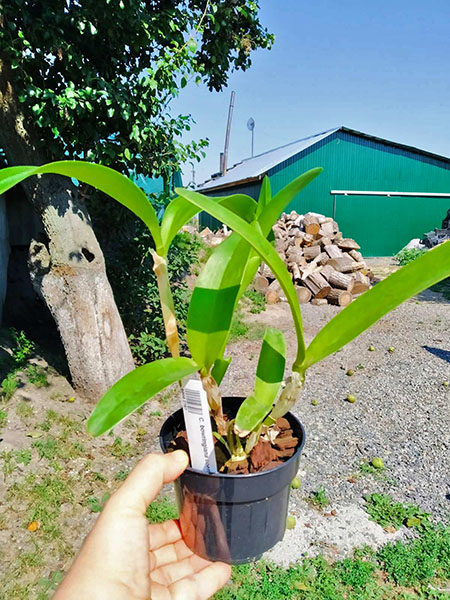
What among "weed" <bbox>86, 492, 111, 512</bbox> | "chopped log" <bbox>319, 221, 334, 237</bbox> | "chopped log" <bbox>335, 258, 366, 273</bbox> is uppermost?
"chopped log" <bbox>319, 221, 334, 237</bbox>

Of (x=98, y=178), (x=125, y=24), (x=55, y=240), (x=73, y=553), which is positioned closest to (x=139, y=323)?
(x=55, y=240)

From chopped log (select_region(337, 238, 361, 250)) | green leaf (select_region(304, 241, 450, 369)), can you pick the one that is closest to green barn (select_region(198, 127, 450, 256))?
chopped log (select_region(337, 238, 361, 250))

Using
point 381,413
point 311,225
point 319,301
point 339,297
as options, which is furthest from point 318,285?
point 381,413

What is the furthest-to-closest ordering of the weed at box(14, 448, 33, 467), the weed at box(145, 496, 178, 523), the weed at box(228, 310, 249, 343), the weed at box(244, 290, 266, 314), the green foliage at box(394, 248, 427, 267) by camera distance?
the green foliage at box(394, 248, 427, 267) < the weed at box(244, 290, 266, 314) < the weed at box(228, 310, 249, 343) < the weed at box(14, 448, 33, 467) < the weed at box(145, 496, 178, 523)

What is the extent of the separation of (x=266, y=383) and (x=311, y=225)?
28.2ft

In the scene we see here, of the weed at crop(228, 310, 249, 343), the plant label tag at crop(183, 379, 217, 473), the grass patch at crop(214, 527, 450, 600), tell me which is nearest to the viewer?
the plant label tag at crop(183, 379, 217, 473)

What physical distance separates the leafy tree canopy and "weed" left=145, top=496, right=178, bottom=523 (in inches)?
97.7

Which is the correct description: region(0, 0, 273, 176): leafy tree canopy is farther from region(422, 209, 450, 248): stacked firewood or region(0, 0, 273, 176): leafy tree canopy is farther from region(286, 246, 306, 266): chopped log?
region(422, 209, 450, 248): stacked firewood

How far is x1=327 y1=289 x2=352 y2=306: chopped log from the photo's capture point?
7.45 m

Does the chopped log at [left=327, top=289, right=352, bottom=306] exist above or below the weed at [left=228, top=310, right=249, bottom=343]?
above

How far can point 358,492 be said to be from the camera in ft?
8.87

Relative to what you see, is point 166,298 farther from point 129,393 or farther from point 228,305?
point 129,393

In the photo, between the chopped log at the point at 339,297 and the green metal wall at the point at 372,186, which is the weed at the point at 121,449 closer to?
the chopped log at the point at 339,297

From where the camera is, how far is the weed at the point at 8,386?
3227 millimetres
